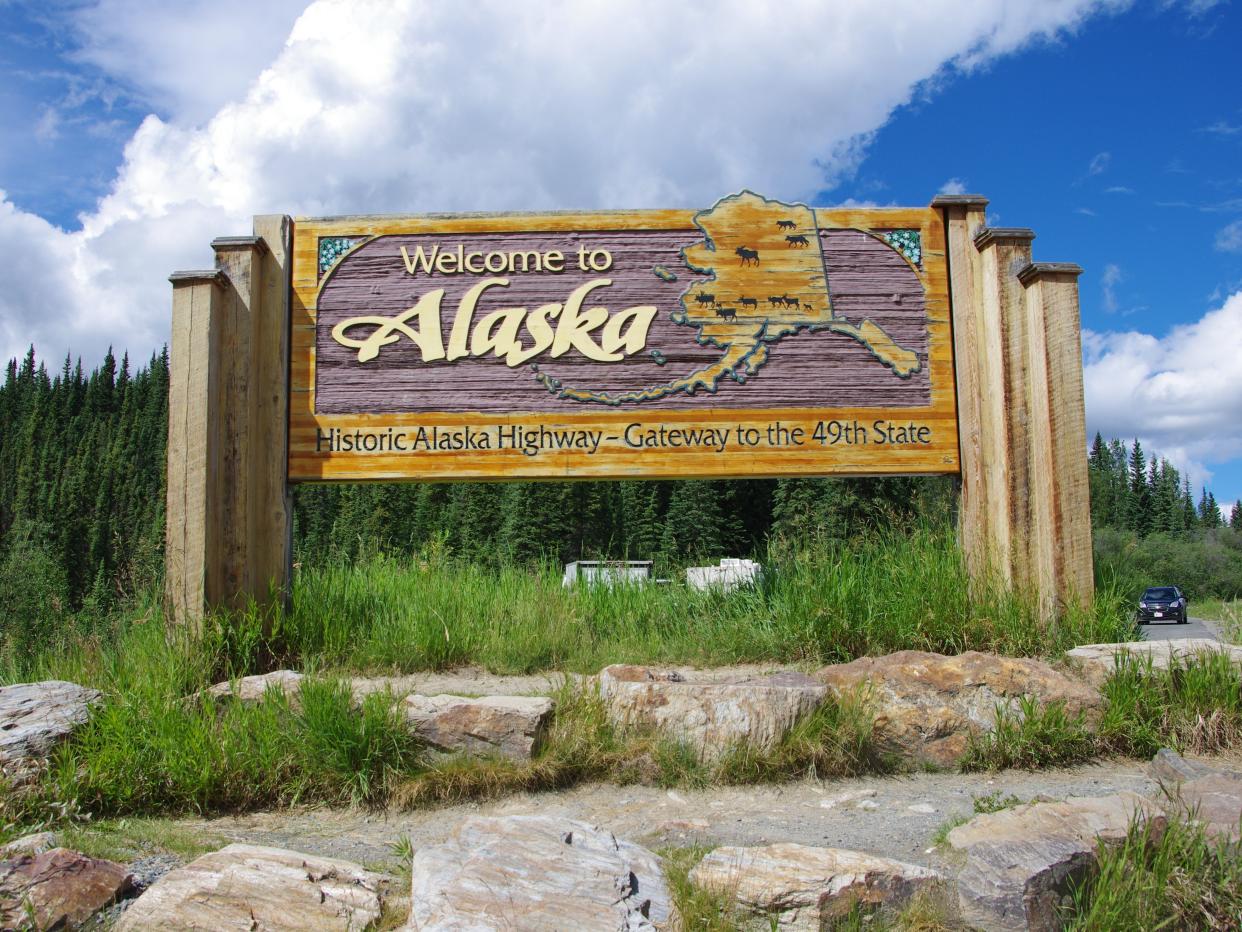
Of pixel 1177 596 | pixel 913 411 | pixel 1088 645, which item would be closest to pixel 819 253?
pixel 913 411

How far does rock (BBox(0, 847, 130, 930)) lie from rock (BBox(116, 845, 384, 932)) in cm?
13

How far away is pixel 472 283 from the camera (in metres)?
6.33

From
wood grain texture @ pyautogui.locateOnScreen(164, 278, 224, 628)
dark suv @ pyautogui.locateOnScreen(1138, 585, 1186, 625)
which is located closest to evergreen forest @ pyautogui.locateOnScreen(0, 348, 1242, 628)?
wood grain texture @ pyautogui.locateOnScreen(164, 278, 224, 628)

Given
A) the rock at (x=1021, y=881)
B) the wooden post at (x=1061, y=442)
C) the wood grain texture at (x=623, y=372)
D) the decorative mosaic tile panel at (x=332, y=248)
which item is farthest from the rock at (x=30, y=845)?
the wooden post at (x=1061, y=442)

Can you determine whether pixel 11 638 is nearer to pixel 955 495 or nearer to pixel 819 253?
pixel 819 253

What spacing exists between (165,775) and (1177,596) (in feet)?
131

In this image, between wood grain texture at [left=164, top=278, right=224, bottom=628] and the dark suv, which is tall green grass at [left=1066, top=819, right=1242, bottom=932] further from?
the dark suv

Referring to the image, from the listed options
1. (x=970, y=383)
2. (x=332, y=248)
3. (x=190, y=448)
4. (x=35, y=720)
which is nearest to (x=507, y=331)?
(x=332, y=248)

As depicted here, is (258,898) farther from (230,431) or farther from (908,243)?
(908,243)

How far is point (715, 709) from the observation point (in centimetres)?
441

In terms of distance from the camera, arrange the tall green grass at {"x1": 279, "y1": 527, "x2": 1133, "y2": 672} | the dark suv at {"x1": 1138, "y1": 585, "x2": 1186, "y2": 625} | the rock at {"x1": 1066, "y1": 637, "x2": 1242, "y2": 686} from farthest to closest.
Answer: the dark suv at {"x1": 1138, "y1": 585, "x2": 1186, "y2": 625} < the tall green grass at {"x1": 279, "y1": 527, "x2": 1133, "y2": 672} < the rock at {"x1": 1066, "y1": 637, "x2": 1242, "y2": 686}

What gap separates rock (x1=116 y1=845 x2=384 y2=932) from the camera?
9.80 ft

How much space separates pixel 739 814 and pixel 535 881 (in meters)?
1.35

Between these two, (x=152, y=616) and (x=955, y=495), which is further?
(x=955, y=495)
